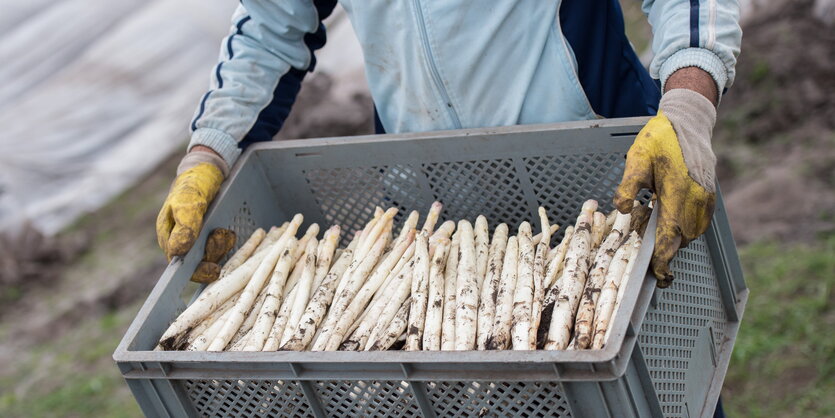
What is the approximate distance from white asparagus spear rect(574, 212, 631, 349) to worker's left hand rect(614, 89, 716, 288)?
16 cm

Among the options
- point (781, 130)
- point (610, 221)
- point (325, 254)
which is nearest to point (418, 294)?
point (325, 254)

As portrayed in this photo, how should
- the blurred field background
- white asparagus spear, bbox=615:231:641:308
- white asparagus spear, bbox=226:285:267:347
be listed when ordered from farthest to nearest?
the blurred field background, white asparagus spear, bbox=226:285:267:347, white asparagus spear, bbox=615:231:641:308

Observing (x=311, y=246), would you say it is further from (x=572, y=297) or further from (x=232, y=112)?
(x=572, y=297)

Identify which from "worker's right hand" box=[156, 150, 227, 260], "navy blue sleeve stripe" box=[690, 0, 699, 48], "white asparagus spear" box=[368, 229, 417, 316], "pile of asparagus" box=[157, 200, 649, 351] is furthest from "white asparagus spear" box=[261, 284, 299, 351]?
"navy blue sleeve stripe" box=[690, 0, 699, 48]

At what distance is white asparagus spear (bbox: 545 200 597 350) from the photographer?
204 cm

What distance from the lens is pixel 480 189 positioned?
2723 mm

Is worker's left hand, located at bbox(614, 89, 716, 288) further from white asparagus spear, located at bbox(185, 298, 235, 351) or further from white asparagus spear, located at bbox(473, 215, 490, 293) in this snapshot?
white asparagus spear, located at bbox(185, 298, 235, 351)

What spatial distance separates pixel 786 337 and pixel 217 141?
2387mm

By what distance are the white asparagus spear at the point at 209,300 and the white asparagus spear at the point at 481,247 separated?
0.57 meters

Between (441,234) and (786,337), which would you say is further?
(786,337)

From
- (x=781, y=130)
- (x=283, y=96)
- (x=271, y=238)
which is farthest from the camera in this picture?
(x=781, y=130)

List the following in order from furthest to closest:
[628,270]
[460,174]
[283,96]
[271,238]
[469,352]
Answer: [283,96], [271,238], [460,174], [628,270], [469,352]

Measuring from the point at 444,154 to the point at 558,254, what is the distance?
0.53m

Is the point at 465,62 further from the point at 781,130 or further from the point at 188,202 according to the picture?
the point at 781,130
